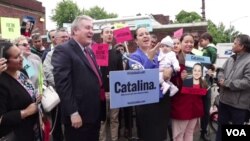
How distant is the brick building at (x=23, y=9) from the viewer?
22.1 meters

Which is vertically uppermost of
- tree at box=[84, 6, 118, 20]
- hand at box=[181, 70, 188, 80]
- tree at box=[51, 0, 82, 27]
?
tree at box=[84, 6, 118, 20]

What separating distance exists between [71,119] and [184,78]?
71.6 inches

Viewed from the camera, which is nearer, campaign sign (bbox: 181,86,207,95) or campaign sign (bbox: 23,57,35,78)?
campaign sign (bbox: 23,57,35,78)

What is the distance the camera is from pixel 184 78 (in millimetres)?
4555

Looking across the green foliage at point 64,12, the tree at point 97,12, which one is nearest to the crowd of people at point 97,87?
the green foliage at point 64,12

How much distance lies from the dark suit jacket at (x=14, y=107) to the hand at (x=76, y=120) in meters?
0.41

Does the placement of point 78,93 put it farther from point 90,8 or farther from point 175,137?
point 90,8

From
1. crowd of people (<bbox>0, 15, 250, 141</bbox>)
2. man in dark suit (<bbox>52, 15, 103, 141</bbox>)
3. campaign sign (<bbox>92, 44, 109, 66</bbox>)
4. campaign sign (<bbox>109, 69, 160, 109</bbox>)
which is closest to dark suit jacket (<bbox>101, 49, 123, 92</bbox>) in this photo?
crowd of people (<bbox>0, 15, 250, 141</bbox>)

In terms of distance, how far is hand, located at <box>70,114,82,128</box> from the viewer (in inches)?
133

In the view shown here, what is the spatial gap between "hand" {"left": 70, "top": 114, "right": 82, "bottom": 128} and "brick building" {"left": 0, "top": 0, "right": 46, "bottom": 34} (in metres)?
18.3

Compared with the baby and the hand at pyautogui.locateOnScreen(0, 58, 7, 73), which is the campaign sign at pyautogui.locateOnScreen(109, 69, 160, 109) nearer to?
the baby

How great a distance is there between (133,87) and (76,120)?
832 millimetres

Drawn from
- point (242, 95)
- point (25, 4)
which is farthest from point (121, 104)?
point (25, 4)

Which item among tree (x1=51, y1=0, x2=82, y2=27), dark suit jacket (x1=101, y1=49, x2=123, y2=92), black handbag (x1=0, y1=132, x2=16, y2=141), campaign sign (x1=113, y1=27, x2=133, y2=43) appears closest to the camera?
black handbag (x1=0, y1=132, x2=16, y2=141)
